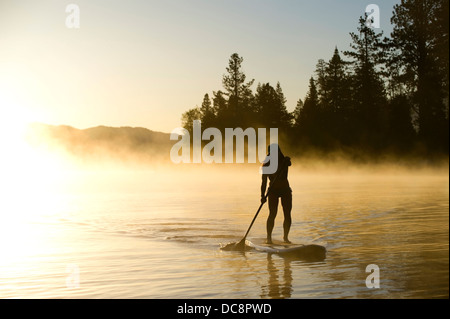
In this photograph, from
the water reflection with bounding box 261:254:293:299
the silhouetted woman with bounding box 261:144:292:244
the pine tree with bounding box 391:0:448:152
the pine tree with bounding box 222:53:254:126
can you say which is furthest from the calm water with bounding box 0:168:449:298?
the pine tree with bounding box 222:53:254:126

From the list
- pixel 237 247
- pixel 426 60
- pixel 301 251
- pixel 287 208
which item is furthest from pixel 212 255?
pixel 426 60

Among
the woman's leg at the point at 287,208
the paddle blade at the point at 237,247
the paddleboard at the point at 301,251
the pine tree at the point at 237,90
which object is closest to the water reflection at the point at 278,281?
the paddleboard at the point at 301,251

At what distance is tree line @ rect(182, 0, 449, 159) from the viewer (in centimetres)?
4744

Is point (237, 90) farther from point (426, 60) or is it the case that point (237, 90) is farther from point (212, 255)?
point (212, 255)

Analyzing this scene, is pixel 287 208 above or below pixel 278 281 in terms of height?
above

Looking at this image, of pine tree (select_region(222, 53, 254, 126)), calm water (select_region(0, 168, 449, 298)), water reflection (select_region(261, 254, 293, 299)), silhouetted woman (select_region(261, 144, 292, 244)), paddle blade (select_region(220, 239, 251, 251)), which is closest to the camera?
water reflection (select_region(261, 254, 293, 299))

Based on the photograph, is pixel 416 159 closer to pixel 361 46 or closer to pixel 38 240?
pixel 361 46

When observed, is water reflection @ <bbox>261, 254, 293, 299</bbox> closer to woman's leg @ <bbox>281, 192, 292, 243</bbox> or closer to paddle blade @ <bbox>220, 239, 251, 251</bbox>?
paddle blade @ <bbox>220, 239, 251, 251</bbox>

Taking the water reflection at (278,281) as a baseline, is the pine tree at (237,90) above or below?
above

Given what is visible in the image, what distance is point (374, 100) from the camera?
202 feet

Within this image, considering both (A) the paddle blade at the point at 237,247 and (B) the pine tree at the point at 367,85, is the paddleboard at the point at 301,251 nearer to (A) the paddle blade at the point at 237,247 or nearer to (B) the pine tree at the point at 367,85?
(A) the paddle blade at the point at 237,247

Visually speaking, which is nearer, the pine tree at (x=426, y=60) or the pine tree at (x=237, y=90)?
the pine tree at (x=426, y=60)

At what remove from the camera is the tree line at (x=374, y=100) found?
4744 cm
